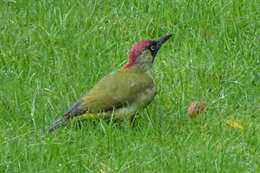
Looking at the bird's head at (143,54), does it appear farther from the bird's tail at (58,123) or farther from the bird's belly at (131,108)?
the bird's tail at (58,123)

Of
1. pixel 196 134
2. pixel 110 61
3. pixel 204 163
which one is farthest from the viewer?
pixel 110 61

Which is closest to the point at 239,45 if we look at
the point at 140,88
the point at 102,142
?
the point at 140,88

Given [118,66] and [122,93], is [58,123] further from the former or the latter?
[118,66]

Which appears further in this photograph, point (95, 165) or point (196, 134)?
point (196, 134)

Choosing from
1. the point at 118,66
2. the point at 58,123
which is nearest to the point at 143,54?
the point at 118,66

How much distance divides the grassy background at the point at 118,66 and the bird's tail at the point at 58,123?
0.10 metres

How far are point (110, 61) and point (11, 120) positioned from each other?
1.32 meters

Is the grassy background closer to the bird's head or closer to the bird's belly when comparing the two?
the bird's belly

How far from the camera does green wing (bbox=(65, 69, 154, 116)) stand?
7.24 meters

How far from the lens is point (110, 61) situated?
841cm

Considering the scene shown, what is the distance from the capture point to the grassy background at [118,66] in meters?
6.77

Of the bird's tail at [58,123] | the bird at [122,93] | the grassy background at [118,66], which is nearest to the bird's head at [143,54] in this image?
the bird at [122,93]

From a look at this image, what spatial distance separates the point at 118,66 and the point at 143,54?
54 centimetres

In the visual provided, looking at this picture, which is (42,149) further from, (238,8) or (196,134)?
(238,8)
